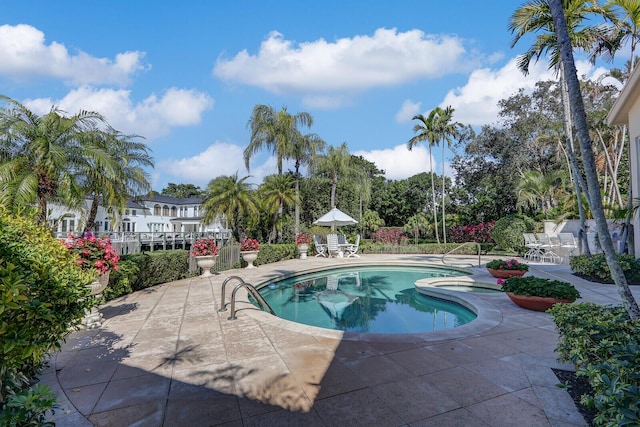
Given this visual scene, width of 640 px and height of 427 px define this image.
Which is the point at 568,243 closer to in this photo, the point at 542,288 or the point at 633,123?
the point at 633,123

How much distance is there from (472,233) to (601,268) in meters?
11.8

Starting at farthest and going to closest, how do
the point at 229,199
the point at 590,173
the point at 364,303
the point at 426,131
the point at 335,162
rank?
1. the point at 335,162
2. the point at 426,131
3. the point at 229,199
4. the point at 364,303
5. the point at 590,173

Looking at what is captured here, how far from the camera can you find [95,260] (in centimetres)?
516

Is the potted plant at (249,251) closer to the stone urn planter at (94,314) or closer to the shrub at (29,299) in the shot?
the stone urn planter at (94,314)

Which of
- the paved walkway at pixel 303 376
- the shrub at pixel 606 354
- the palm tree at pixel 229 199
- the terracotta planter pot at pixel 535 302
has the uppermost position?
the palm tree at pixel 229 199

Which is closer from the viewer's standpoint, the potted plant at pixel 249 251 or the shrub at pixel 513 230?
the potted plant at pixel 249 251

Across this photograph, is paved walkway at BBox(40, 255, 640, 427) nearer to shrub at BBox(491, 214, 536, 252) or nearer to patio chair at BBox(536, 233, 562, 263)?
patio chair at BBox(536, 233, 562, 263)

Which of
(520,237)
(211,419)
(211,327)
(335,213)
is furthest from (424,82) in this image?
(211,419)

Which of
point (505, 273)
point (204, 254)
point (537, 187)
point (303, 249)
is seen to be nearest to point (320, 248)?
point (303, 249)

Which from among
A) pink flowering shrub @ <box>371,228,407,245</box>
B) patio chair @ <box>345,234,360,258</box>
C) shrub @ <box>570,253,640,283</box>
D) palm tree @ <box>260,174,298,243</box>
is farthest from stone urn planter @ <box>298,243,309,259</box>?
shrub @ <box>570,253,640,283</box>

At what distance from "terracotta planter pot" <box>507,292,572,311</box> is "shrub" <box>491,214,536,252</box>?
11.0 m

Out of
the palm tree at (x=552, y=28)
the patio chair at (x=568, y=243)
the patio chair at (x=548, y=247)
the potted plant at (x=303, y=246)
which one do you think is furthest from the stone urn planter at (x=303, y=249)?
the patio chair at (x=568, y=243)

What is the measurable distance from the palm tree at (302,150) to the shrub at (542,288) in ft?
44.6

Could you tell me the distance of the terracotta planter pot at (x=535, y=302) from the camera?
531 cm
